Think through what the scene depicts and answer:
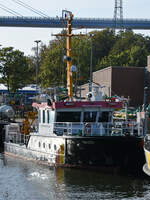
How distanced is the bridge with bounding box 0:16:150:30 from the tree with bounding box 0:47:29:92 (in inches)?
1883

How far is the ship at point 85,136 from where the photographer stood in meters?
28.0

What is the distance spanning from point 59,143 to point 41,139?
2.73m

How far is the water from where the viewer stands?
75.5 ft

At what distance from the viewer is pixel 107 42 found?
9912 centimetres

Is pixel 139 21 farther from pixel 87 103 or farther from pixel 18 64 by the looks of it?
pixel 87 103

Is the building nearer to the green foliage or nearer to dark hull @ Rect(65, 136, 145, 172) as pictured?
the green foliage

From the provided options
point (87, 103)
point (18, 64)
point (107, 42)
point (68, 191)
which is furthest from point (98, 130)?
point (107, 42)

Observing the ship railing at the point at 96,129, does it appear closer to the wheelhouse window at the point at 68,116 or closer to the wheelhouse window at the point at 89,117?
the wheelhouse window at the point at 68,116

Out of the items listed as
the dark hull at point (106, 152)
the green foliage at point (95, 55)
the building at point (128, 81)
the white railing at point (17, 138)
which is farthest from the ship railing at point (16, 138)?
the building at point (128, 81)

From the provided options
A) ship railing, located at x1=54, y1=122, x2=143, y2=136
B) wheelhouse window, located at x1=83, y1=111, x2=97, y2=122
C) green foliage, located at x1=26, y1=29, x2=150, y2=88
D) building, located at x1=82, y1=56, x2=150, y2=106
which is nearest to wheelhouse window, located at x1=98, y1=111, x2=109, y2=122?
ship railing, located at x1=54, y1=122, x2=143, y2=136

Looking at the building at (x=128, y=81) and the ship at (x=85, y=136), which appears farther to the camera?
the building at (x=128, y=81)

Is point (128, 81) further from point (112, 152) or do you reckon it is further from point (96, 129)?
point (112, 152)

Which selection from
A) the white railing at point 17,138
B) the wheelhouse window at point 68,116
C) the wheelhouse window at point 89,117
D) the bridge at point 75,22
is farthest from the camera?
the bridge at point 75,22

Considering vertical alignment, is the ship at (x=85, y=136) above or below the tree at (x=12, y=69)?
below
